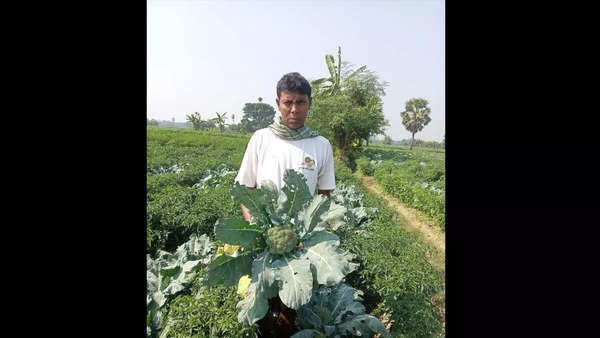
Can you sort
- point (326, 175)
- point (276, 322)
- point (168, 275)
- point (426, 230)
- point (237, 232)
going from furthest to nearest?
point (426, 230)
point (168, 275)
point (326, 175)
point (276, 322)
point (237, 232)

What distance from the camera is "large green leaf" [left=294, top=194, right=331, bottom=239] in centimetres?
139

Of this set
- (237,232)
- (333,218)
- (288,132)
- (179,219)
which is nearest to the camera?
(237,232)

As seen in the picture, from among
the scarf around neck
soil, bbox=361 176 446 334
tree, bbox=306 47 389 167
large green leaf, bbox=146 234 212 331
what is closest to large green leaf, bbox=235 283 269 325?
the scarf around neck

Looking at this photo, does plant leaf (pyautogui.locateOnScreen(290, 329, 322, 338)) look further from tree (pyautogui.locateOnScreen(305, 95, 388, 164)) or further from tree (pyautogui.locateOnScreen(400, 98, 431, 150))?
tree (pyautogui.locateOnScreen(400, 98, 431, 150))

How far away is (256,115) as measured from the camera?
214 feet

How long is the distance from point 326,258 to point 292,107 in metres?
1.11

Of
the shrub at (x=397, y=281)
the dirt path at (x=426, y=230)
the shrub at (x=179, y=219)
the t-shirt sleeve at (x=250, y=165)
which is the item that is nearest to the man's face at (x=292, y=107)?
the t-shirt sleeve at (x=250, y=165)

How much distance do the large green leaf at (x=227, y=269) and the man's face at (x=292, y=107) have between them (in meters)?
1.03

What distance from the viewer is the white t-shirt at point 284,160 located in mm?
2072

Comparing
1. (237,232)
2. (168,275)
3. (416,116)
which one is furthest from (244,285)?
(416,116)

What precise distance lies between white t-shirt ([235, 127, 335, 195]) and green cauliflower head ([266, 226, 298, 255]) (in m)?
0.72

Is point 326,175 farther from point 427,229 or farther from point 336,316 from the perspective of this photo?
point 427,229

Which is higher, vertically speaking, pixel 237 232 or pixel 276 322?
pixel 237 232
